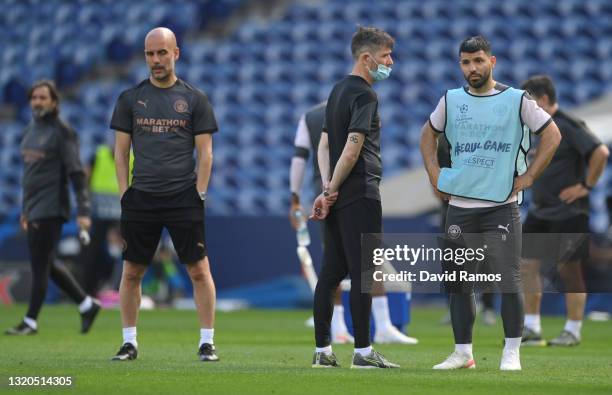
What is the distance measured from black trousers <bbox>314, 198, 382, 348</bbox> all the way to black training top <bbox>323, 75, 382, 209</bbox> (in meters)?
0.07

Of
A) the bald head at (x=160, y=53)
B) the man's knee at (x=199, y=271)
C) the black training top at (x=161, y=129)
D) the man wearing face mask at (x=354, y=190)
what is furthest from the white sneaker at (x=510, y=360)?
the bald head at (x=160, y=53)

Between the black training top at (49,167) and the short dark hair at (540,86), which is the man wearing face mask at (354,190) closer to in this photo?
the short dark hair at (540,86)

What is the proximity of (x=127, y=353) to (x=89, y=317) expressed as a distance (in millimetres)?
3096

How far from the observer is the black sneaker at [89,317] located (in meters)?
10.7

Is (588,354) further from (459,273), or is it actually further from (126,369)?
A: (126,369)

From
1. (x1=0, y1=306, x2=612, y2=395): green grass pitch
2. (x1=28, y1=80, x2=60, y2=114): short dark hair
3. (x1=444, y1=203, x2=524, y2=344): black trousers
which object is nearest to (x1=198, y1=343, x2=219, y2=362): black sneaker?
(x1=0, y1=306, x2=612, y2=395): green grass pitch

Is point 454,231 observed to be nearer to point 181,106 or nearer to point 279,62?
point 181,106

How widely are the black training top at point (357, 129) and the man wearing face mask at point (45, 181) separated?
3924mm

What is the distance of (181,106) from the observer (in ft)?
25.2

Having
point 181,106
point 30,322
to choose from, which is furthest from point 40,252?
point 181,106

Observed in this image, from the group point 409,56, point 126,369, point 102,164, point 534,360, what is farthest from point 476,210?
point 409,56

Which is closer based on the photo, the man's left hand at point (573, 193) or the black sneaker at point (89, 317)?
the man's left hand at point (573, 193)

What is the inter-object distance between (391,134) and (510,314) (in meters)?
12.8

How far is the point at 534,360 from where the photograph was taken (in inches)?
318
